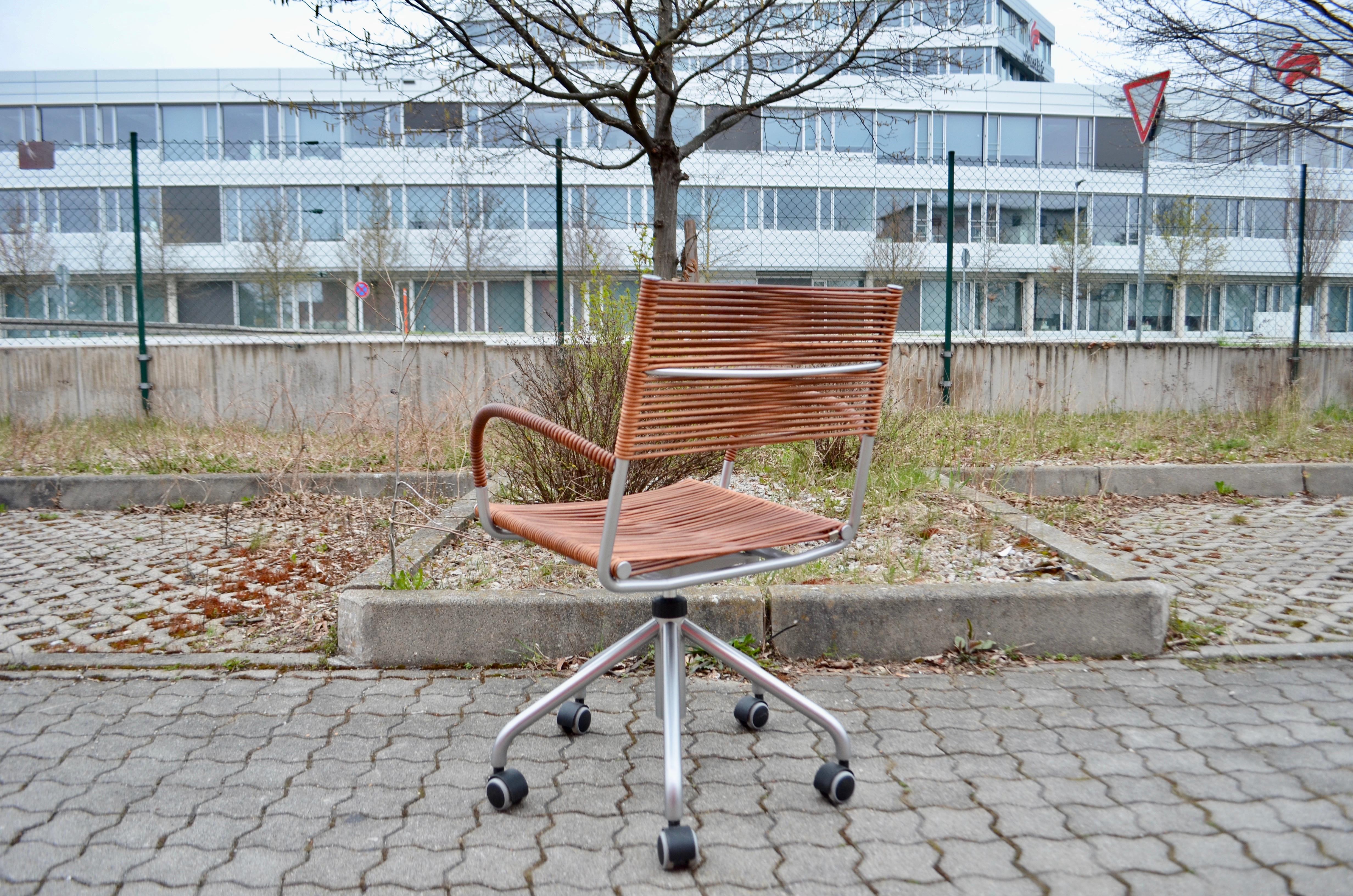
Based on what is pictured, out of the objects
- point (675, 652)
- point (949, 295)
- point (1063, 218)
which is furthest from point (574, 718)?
point (1063, 218)

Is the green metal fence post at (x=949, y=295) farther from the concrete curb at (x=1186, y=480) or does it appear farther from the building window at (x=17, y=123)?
the building window at (x=17, y=123)

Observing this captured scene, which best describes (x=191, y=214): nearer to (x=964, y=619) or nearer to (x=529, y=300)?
(x=529, y=300)

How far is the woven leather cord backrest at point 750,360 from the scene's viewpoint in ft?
5.67

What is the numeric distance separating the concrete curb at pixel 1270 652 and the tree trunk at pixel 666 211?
3.86 metres

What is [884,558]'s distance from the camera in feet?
11.7

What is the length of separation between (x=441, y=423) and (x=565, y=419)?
2.25 meters

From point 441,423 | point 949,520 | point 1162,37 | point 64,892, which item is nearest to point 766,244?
point 1162,37

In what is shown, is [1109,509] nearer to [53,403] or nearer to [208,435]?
[208,435]

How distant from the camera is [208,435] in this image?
21.8 feet

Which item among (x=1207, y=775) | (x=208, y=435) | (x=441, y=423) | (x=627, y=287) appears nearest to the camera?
(x=1207, y=775)

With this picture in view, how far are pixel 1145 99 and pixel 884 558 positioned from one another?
24.4 ft

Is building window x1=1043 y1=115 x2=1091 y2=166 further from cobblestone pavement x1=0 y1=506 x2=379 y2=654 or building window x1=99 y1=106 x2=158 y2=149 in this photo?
cobblestone pavement x1=0 y1=506 x2=379 y2=654

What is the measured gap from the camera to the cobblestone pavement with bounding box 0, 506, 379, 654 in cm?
317

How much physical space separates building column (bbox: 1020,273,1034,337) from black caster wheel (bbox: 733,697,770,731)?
563 inches
